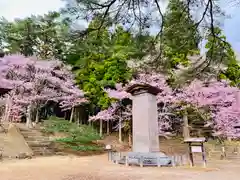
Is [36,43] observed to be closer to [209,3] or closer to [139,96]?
[139,96]

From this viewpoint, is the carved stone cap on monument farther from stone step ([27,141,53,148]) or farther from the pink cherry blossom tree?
the pink cherry blossom tree

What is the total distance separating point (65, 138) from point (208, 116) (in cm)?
735

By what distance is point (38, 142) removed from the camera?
10.5m

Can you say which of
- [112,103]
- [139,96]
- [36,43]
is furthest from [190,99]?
[36,43]

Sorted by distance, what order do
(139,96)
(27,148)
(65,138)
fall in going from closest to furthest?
(139,96)
(27,148)
(65,138)

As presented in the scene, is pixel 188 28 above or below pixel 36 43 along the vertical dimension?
below

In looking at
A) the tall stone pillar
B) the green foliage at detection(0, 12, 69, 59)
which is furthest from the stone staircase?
the green foliage at detection(0, 12, 69, 59)

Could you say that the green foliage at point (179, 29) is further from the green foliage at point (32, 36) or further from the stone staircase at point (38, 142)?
the green foliage at point (32, 36)

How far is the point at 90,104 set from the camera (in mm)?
14711

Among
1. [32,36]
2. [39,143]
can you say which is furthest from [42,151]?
[32,36]

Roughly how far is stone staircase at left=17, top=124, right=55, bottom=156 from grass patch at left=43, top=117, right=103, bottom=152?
44 cm

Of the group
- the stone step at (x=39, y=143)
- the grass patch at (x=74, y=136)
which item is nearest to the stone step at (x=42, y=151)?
the stone step at (x=39, y=143)

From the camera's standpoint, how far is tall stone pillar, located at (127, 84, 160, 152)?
7.40m

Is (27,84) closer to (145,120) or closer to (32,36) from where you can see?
(32,36)
